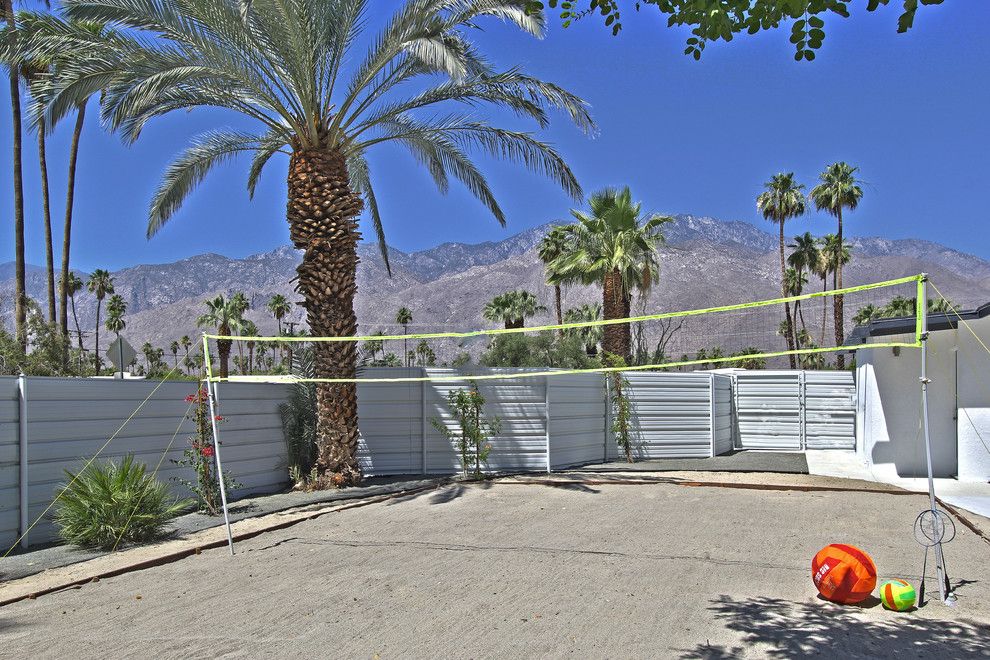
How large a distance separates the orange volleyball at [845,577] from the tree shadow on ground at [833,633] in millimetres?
113

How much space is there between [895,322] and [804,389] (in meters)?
6.50

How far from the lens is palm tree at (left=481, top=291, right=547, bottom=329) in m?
57.2

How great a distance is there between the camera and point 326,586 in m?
7.01

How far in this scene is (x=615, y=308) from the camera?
2181 centimetres

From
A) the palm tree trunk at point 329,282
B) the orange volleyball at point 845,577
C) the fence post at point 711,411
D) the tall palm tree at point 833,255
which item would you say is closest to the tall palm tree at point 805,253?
the tall palm tree at point 833,255

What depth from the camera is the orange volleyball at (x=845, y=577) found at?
6.20 metres

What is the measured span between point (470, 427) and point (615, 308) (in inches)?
343

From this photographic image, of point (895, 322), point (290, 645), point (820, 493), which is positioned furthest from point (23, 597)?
point (895, 322)

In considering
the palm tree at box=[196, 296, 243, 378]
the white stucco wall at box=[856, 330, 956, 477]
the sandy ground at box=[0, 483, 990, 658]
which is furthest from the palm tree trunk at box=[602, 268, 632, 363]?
the palm tree at box=[196, 296, 243, 378]

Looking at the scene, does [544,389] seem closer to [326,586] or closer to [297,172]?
[297,172]

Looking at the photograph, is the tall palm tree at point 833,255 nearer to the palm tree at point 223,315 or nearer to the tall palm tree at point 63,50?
the palm tree at point 223,315

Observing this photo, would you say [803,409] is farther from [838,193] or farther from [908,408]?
[838,193]

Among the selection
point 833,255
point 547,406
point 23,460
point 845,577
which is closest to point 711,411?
point 547,406

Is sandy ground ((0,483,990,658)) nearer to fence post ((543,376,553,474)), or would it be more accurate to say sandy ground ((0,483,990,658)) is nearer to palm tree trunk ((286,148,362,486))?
palm tree trunk ((286,148,362,486))
